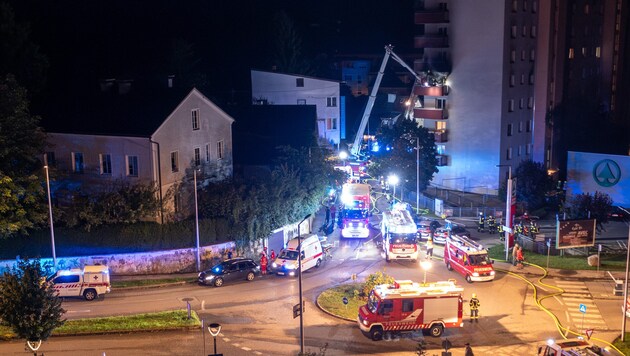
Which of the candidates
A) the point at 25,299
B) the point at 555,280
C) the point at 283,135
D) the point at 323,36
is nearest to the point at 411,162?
the point at 283,135

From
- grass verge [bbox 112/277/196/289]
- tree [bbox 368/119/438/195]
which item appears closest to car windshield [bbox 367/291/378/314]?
grass verge [bbox 112/277/196/289]

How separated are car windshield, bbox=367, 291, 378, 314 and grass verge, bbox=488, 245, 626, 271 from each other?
16177 mm

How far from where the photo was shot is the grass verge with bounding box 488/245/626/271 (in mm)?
42188

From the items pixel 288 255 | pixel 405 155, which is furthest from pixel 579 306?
pixel 405 155

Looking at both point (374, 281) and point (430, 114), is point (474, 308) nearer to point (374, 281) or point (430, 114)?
point (374, 281)

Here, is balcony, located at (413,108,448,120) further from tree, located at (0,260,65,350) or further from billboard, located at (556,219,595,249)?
tree, located at (0,260,65,350)

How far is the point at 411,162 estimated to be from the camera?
65062 mm

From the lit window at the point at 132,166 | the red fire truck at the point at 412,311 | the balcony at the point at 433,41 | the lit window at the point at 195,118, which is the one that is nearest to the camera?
the red fire truck at the point at 412,311

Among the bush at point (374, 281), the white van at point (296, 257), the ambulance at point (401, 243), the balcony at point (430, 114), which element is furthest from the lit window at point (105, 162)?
the balcony at point (430, 114)

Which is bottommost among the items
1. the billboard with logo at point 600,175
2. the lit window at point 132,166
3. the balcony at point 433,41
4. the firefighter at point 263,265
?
the firefighter at point 263,265

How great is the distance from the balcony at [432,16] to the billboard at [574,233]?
33.9 metres

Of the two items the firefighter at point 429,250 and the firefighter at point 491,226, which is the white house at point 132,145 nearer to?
the firefighter at point 429,250

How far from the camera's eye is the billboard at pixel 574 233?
42.3m

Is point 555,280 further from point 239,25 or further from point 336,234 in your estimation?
point 239,25
